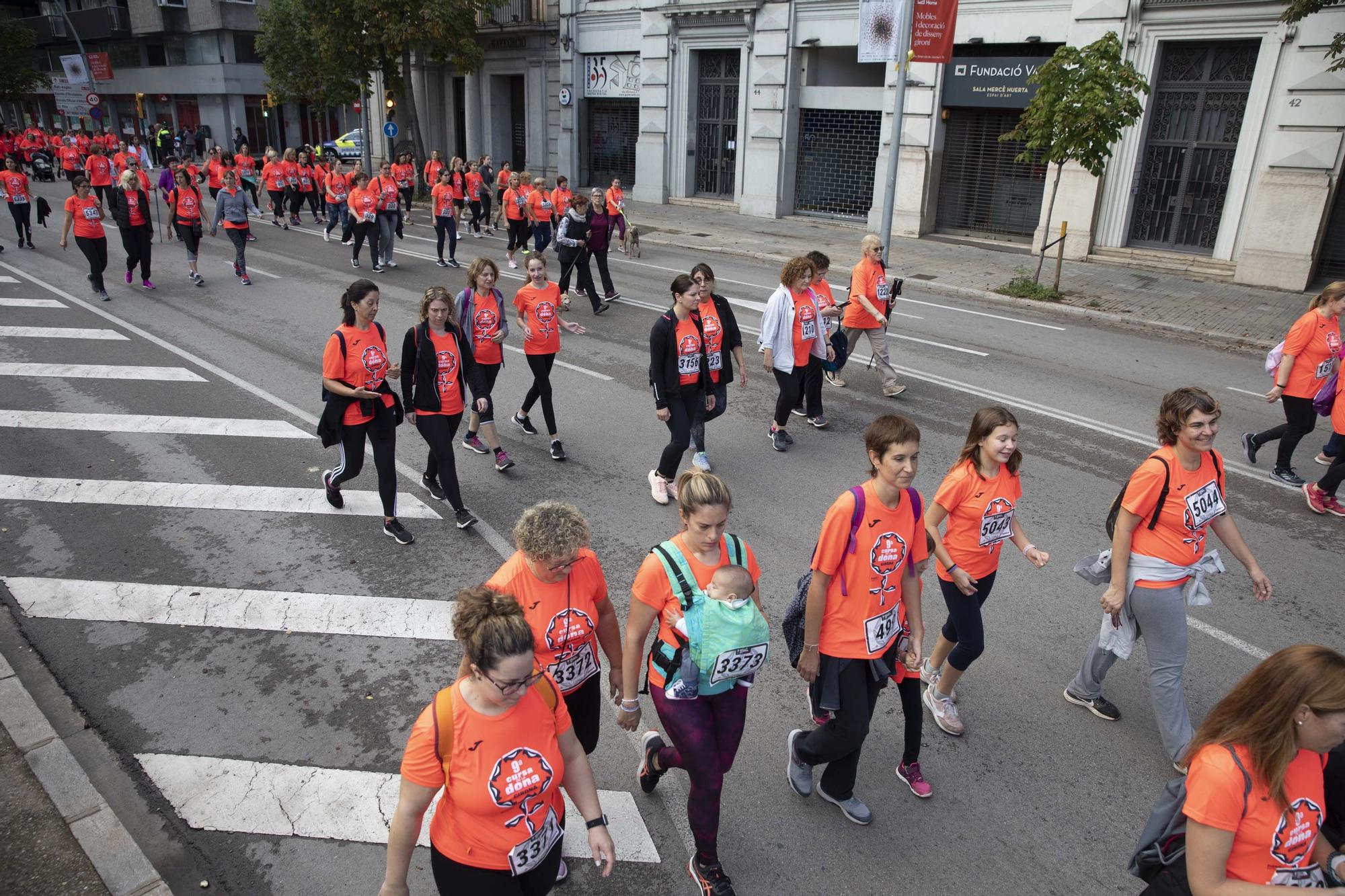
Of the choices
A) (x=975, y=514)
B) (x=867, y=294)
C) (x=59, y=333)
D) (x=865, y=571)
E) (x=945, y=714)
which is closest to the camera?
(x=865, y=571)

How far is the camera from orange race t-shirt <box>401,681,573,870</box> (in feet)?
9.04

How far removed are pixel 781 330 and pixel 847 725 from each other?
16.7ft

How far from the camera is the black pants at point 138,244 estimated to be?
47.1ft

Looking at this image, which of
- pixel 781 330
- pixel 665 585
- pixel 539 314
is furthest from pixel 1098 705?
pixel 539 314

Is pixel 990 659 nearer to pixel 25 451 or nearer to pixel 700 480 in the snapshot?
pixel 700 480

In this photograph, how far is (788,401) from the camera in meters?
8.76

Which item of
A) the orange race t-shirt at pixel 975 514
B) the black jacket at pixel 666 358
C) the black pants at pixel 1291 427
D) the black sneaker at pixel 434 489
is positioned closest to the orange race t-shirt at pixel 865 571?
the orange race t-shirt at pixel 975 514

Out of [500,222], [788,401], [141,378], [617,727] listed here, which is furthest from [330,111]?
[617,727]

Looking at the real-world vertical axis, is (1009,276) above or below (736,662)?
below

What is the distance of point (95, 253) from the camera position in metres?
14.2

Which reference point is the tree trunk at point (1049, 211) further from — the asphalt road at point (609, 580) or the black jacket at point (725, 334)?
the black jacket at point (725, 334)

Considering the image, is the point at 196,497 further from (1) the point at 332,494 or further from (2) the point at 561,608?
(2) the point at 561,608

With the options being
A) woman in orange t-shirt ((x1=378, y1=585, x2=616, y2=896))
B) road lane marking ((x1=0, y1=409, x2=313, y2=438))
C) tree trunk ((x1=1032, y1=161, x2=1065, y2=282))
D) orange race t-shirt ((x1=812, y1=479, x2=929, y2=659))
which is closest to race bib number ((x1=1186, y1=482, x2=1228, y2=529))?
orange race t-shirt ((x1=812, y1=479, x2=929, y2=659))

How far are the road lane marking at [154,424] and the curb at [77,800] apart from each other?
427 centimetres
